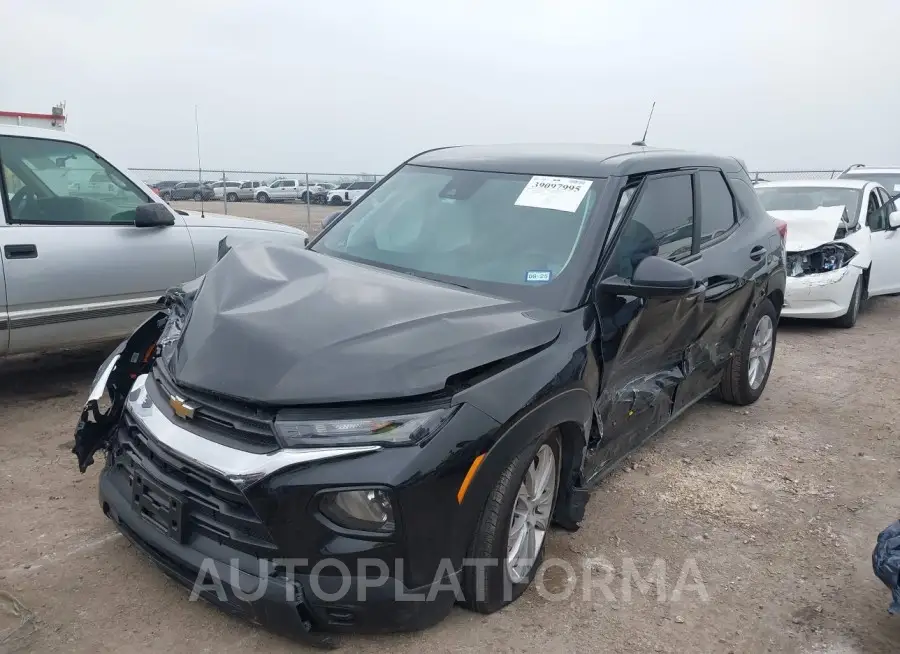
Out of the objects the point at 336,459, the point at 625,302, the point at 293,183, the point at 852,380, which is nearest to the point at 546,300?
the point at 625,302

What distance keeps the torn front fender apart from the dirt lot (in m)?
0.44

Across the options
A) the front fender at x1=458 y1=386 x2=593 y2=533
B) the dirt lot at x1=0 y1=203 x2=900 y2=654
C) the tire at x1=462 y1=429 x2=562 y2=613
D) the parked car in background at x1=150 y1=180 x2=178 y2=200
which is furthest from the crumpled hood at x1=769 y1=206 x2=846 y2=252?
the parked car in background at x1=150 y1=180 x2=178 y2=200

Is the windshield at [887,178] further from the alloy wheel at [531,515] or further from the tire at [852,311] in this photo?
the alloy wheel at [531,515]

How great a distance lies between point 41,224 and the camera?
4688 millimetres

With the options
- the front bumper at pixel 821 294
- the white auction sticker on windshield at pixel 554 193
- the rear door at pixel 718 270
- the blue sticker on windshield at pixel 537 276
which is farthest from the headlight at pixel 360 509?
the front bumper at pixel 821 294

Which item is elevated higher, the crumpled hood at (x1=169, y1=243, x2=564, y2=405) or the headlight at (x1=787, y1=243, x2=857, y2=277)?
the crumpled hood at (x1=169, y1=243, x2=564, y2=405)

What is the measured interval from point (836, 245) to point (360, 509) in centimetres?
764

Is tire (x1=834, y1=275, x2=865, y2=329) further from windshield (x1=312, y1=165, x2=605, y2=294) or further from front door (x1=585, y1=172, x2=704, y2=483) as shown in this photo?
windshield (x1=312, y1=165, x2=605, y2=294)

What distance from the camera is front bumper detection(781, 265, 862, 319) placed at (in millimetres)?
8070

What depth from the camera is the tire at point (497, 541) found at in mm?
2582

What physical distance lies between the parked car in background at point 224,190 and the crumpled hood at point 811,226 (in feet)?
47.1

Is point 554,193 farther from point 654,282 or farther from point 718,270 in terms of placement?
point 718,270

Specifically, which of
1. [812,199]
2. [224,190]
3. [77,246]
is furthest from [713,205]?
[224,190]

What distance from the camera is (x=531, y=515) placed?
9.62 ft
